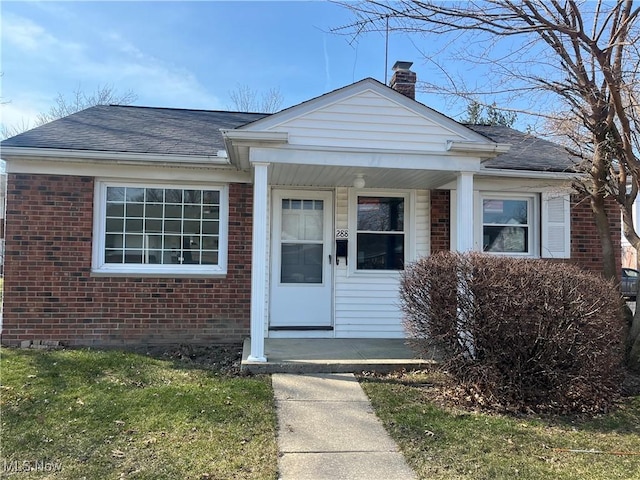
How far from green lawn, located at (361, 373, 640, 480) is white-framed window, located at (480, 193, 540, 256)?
3.31 meters

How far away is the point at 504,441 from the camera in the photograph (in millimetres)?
3891

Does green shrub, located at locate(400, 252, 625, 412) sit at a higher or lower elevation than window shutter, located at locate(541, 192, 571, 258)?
lower

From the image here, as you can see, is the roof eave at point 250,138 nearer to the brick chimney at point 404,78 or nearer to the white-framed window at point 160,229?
the white-framed window at point 160,229

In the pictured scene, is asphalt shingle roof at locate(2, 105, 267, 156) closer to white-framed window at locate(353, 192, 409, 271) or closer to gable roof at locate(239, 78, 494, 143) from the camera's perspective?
gable roof at locate(239, 78, 494, 143)

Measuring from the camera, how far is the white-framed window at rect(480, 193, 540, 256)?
25.8 ft

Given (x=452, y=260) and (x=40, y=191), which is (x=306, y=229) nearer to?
(x=452, y=260)

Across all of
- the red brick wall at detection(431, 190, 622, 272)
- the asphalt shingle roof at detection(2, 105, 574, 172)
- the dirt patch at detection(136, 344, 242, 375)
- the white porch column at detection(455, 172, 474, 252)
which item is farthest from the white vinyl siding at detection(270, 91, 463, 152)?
the red brick wall at detection(431, 190, 622, 272)

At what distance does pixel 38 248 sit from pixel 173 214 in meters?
1.95

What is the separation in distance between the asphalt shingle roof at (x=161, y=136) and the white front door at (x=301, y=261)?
153 cm

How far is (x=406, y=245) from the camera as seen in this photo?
306 inches

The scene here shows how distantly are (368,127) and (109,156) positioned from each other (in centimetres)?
374

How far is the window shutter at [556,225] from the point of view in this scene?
7.86 metres

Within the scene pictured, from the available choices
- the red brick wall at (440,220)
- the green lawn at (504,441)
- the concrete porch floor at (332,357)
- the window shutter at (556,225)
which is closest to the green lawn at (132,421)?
the concrete porch floor at (332,357)

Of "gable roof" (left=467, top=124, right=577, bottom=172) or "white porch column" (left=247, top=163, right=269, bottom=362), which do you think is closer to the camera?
"white porch column" (left=247, top=163, right=269, bottom=362)
